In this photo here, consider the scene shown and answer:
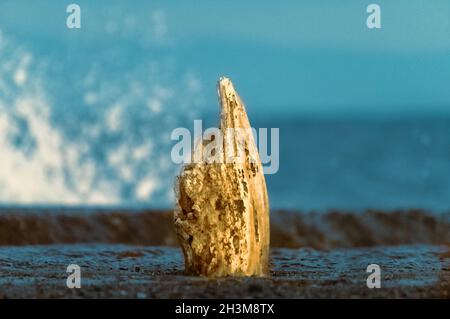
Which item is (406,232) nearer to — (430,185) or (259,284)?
(259,284)

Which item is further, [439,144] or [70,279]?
[439,144]

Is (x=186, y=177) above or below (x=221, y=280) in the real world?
above

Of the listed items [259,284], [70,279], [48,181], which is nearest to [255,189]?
[259,284]

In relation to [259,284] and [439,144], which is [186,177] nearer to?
[259,284]

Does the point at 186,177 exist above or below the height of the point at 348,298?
above
